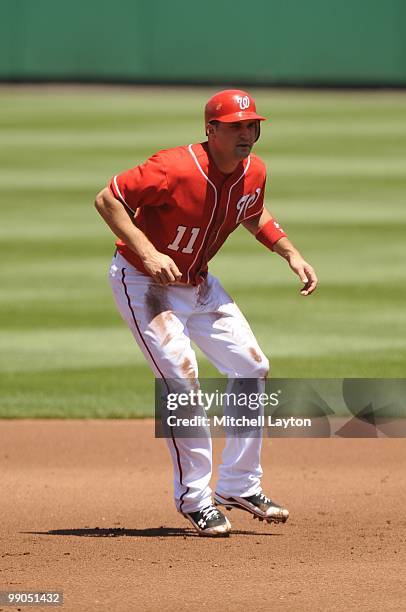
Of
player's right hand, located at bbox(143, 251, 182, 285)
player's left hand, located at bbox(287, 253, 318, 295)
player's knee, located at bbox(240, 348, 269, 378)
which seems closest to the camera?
player's right hand, located at bbox(143, 251, 182, 285)

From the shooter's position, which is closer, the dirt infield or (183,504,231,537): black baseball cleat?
the dirt infield

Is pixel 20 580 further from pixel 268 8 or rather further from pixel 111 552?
pixel 268 8

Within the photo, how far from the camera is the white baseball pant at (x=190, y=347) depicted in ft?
17.4

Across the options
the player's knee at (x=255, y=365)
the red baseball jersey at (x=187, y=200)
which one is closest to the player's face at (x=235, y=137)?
the red baseball jersey at (x=187, y=200)

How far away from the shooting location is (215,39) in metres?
25.0

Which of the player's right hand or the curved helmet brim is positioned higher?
the curved helmet brim

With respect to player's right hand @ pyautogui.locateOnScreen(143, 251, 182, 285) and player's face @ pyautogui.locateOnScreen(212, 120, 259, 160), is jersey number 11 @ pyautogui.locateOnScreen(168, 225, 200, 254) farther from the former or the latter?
player's face @ pyautogui.locateOnScreen(212, 120, 259, 160)

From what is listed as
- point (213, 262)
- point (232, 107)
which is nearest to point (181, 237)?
point (232, 107)

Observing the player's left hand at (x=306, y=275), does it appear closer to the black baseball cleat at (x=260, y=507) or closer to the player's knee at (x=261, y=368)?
the player's knee at (x=261, y=368)

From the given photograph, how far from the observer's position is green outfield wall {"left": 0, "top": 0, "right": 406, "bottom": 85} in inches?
968

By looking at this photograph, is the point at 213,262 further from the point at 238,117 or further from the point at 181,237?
the point at 238,117

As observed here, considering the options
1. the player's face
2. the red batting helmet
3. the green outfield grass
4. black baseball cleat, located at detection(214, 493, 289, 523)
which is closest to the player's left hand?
the player's face

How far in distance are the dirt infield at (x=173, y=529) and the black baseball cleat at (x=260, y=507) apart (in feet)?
0.24

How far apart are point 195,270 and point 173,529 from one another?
1.19 metres
